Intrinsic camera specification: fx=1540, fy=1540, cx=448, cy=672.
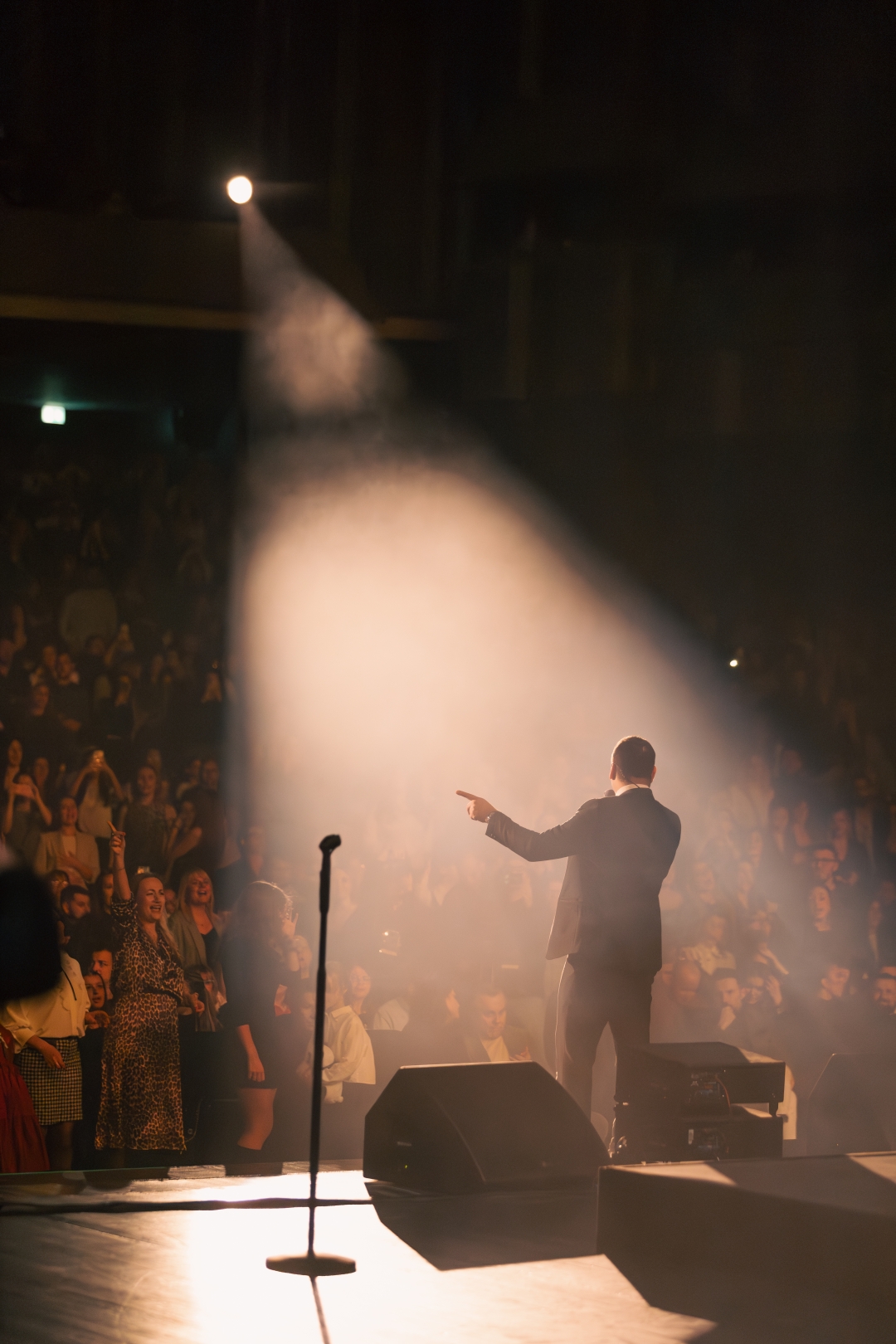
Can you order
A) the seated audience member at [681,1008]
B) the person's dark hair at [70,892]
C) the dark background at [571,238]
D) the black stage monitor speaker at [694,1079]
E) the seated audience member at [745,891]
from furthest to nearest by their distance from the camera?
the dark background at [571,238], the seated audience member at [745,891], the seated audience member at [681,1008], the person's dark hair at [70,892], the black stage monitor speaker at [694,1079]

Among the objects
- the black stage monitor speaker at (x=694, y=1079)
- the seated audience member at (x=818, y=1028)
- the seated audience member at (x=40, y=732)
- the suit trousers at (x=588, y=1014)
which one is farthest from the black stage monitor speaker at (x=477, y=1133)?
the seated audience member at (x=40, y=732)

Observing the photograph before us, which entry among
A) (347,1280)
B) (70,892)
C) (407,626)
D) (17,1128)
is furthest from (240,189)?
(347,1280)

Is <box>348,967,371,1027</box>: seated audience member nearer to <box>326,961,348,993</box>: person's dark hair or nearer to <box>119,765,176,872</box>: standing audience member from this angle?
<box>326,961,348,993</box>: person's dark hair

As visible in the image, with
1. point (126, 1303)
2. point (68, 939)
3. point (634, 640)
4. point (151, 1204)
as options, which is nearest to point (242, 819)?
point (68, 939)

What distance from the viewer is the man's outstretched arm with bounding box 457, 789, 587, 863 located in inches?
189

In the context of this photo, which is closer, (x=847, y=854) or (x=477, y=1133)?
(x=477, y=1133)

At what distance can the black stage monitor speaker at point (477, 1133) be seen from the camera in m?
3.62

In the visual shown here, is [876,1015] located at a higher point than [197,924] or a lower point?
lower

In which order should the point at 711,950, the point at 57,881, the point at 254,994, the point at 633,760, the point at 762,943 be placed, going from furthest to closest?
1. the point at 762,943
2. the point at 711,950
3. the point at 57,881
4. the point at 254,994
5. the point at 633,760

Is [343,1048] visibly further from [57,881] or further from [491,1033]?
[57,881]

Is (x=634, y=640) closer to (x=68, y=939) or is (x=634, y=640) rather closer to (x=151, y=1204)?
(x=68, y=939)

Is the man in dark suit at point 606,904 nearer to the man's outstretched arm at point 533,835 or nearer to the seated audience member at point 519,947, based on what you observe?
the man's outstretched arm at point 533,835

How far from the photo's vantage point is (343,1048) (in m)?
6.17

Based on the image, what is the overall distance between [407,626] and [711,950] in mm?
4079
